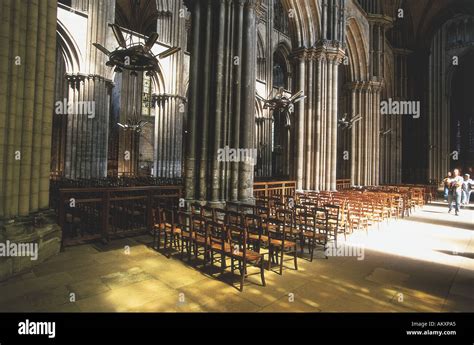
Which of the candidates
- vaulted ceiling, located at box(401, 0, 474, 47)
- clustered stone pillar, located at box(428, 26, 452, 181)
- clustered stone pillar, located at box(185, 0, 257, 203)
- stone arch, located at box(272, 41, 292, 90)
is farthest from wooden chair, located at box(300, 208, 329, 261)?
vaulted ceiling, located at box(401, 0, 474, 47)

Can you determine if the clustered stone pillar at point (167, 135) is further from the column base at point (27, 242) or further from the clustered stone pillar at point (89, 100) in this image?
the column base at point (27, 242)

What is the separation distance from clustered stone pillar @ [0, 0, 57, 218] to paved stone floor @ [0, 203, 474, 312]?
4.21 ft

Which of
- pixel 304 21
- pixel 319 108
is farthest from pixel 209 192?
pixel 304 21

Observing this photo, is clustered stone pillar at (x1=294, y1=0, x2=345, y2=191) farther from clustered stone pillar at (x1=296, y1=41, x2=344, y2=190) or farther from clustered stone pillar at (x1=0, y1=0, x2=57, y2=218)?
clustered stone pillar at (x1=0, y1=0, x2=57, y2=218)

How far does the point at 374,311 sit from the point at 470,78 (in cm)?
3577

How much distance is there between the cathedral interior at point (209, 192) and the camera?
12.9 ft

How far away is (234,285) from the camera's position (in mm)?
4016

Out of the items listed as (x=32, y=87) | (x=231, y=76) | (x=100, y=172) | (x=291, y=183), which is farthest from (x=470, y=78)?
(x=32, y=87)

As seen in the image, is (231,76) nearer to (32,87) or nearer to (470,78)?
(32,87)

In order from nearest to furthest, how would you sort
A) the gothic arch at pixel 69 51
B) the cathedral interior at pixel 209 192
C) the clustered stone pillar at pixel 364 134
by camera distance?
the cathedral interior at pixel 209 192, the gothic arch at pixel 69 51, the clustered stone pillar at pixel 364 134

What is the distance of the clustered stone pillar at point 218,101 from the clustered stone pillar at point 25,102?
360 centimetres

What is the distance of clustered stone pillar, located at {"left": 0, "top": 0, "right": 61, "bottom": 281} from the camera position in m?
4.46

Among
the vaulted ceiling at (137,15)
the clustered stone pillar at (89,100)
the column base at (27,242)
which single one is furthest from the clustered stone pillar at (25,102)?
the vaulted ceiling at (137,15)

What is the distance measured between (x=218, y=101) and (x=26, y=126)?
4.50 meters
